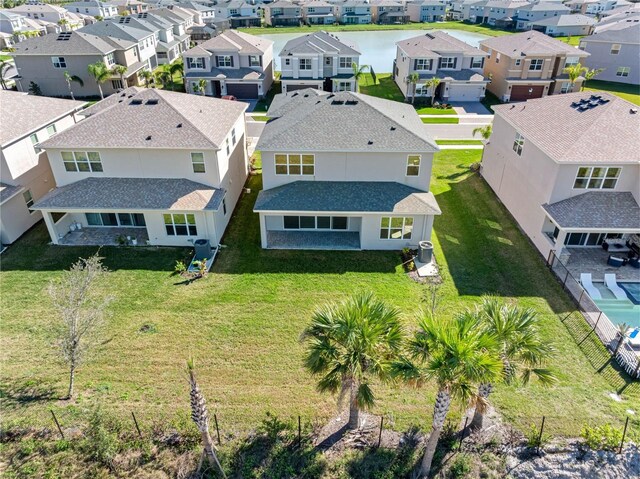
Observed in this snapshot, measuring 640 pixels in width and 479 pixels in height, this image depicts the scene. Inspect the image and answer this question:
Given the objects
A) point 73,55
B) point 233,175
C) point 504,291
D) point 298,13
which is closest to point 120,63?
point 73,55

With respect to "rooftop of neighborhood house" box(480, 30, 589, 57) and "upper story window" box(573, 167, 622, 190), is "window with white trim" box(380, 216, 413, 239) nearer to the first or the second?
"upper story window" box(573, 167, 622, 190)

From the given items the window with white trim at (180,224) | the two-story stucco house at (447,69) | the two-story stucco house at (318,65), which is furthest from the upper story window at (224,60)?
the window with white trim at (180,224)

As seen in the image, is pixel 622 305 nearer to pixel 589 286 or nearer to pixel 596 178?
pixel 589 286

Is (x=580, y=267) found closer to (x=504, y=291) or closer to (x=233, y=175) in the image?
(x=504, y=291)

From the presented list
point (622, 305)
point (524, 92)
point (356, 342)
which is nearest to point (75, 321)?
point (356, 342)

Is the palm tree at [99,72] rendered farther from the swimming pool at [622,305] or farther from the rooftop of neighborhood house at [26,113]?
the swimming pool at [622,305]

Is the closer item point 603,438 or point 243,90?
point 603,438
